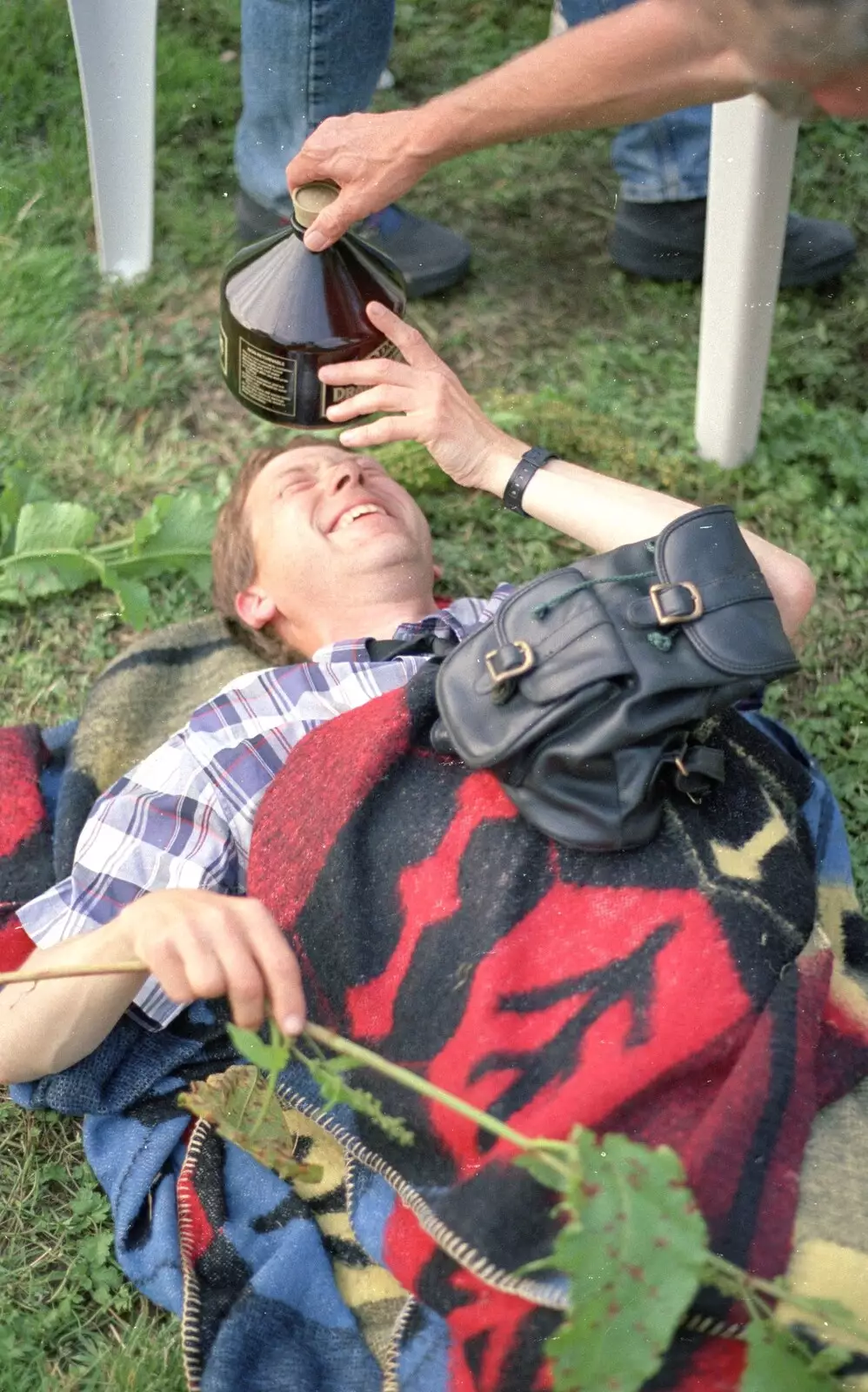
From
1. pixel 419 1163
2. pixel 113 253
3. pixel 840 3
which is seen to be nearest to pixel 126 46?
pixel 113 253

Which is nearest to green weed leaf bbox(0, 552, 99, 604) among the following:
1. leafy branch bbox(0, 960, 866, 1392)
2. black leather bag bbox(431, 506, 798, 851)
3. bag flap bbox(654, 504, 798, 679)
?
black leather bag bbox(431, 506, 798, 851)

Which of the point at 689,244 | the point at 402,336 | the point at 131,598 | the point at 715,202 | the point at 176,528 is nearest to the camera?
the point at 402,336

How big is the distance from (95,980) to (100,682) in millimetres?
985

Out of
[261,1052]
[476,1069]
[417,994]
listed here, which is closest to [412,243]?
[417,994]

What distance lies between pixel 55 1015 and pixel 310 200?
136cm

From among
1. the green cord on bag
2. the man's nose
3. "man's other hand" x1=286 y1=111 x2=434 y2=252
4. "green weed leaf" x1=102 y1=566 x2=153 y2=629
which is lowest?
"green weed leaf" x1=102 y1=566 x2=153 y2=629

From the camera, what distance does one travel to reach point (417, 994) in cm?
200

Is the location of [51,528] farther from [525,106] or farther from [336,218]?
[525,106]

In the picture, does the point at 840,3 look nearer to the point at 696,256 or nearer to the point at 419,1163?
the point at 419,1163

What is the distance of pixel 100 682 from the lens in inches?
113

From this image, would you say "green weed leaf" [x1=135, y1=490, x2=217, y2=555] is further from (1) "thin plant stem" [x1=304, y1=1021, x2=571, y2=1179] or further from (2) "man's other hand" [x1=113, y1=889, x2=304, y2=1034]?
(1) "thin plant stem" [x1=304, y1=1021, x2=571, y2=1179]

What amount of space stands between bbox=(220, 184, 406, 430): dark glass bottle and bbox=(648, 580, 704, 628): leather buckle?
769 mm

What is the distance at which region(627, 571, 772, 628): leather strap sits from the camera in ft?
6.44

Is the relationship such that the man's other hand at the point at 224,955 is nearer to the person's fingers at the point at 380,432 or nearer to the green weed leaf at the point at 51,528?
the person's fingers at the point at 380,432
